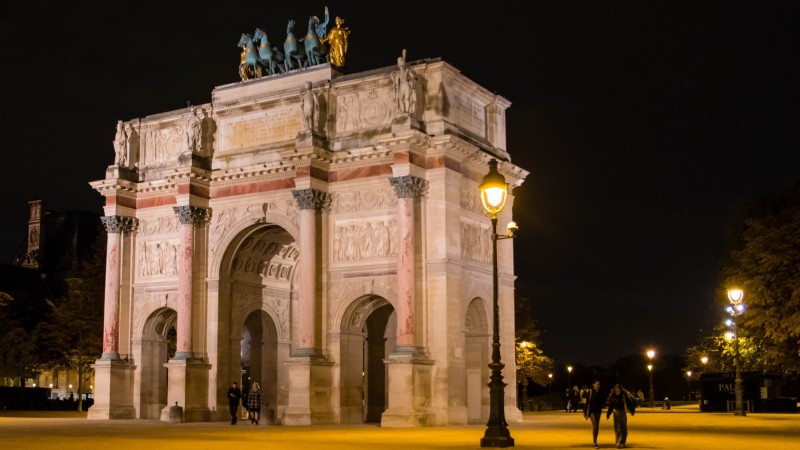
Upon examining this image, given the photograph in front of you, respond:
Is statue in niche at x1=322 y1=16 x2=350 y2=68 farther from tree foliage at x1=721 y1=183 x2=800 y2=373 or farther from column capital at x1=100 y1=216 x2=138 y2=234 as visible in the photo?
tree foliage at x1=721 y1=183 x2=800 y2=373

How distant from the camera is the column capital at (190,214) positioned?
149 feet

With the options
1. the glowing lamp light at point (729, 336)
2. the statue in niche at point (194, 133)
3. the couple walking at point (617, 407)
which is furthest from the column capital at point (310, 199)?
the glowing lamp light at point (729, 336)

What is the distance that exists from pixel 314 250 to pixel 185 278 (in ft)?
20.6

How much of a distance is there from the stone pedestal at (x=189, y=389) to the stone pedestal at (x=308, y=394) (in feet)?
15.8

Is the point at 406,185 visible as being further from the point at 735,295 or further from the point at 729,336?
the point at 729,336

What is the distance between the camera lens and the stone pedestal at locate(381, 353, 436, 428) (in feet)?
126

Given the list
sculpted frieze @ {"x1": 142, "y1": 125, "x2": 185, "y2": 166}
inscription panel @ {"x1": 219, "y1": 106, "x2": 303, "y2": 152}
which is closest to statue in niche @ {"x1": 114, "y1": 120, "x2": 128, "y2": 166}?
sculpted frieze @ {"x1": 142, "y1": 125, "x2": 185, "y2": 166}

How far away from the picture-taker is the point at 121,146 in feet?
161

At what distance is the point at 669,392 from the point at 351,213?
92.1 meters

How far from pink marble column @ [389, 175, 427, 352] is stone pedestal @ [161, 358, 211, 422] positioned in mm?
9574

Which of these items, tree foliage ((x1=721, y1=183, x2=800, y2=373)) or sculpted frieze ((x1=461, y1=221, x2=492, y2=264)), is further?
tree foliage ((x1=721, y1=183, x2=800, y2=373))

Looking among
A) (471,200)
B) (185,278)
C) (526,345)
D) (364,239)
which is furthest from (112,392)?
(526,345)

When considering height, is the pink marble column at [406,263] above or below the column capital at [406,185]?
below

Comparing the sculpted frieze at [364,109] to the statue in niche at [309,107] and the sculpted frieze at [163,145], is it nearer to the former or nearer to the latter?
the statue in niche at [309,107]
